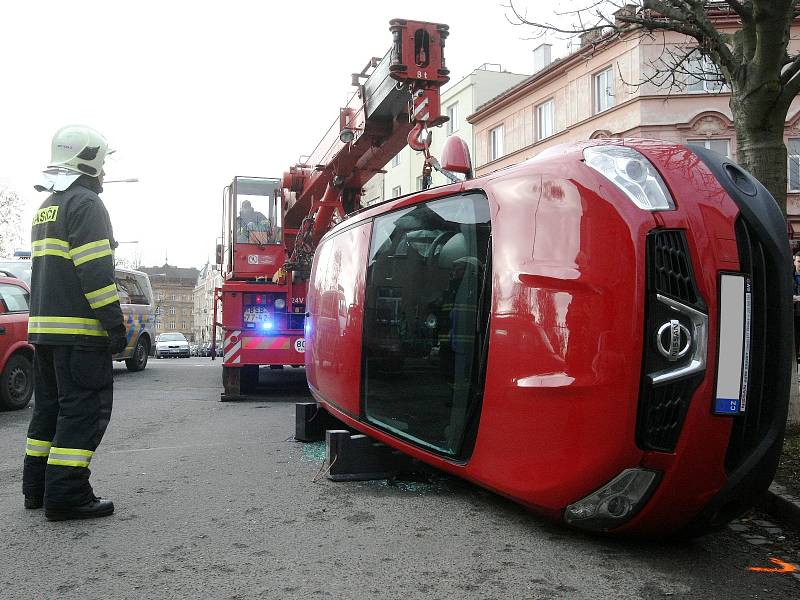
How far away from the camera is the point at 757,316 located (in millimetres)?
2635

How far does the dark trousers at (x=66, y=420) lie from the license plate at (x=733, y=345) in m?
2.90

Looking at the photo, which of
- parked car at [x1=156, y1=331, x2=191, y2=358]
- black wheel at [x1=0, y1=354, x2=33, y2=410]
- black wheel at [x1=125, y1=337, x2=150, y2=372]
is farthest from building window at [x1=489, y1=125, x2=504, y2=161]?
black wheel at [x1=0, y1=354, x2=33, y2=410]

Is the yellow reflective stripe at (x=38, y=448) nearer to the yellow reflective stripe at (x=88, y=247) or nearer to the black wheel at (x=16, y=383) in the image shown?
the yellow reflective stripe at (x=88, y=247)

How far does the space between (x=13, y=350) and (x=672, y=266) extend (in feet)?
25.9

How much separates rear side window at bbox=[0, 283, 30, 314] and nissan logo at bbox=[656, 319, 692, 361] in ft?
25.3

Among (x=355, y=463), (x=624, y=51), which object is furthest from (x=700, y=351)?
(x=624, y=51)

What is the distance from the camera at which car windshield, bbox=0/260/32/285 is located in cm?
1138

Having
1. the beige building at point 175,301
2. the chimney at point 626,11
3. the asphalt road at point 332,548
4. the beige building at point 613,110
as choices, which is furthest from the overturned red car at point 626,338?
Answer: the beige building at point 175,301

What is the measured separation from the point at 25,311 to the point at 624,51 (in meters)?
19.6

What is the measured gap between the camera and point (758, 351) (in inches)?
103

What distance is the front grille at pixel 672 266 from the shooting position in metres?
2.53

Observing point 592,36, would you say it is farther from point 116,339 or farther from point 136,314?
point 136,314

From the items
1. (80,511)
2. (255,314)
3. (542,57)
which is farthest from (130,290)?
(542,57)

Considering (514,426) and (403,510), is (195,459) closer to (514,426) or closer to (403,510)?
(403,510)
